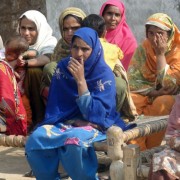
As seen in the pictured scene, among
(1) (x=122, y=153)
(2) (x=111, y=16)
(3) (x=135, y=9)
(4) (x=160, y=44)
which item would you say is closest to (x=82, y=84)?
(1) (x=122, y=153)

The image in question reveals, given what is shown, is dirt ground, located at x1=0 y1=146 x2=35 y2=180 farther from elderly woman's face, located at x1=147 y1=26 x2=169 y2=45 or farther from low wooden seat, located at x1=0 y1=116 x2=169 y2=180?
elderly woman's face, located at x1=147 y1=26 x2=169 y2=45

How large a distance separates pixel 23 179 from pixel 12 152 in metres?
1.04

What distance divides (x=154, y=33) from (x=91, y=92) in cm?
119

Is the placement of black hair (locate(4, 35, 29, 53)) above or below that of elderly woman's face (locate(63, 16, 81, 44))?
below

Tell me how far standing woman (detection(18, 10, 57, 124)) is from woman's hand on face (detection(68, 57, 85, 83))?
131cm

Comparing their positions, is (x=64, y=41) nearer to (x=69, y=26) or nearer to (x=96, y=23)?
(x=69, y=26)

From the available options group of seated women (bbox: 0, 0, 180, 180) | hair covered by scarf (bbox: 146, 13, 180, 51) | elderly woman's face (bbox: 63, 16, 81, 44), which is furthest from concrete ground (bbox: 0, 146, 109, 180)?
hair covered by scarf (bbox: 146, 13, 180, 51)

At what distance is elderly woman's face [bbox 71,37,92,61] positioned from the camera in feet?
16.6

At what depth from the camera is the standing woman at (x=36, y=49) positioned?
636cm

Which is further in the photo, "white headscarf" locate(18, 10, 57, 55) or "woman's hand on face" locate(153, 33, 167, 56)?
"white headscarf" locate(18, 10, 57, 55)

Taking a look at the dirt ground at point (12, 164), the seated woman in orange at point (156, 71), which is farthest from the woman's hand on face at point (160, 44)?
the dirt ground at point (12, 164)

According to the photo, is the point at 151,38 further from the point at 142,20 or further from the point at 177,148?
the point at 142,20

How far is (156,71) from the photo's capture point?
20.2ft

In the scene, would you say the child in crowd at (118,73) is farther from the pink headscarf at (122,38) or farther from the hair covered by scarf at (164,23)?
the pink headscarf at (122,38)
